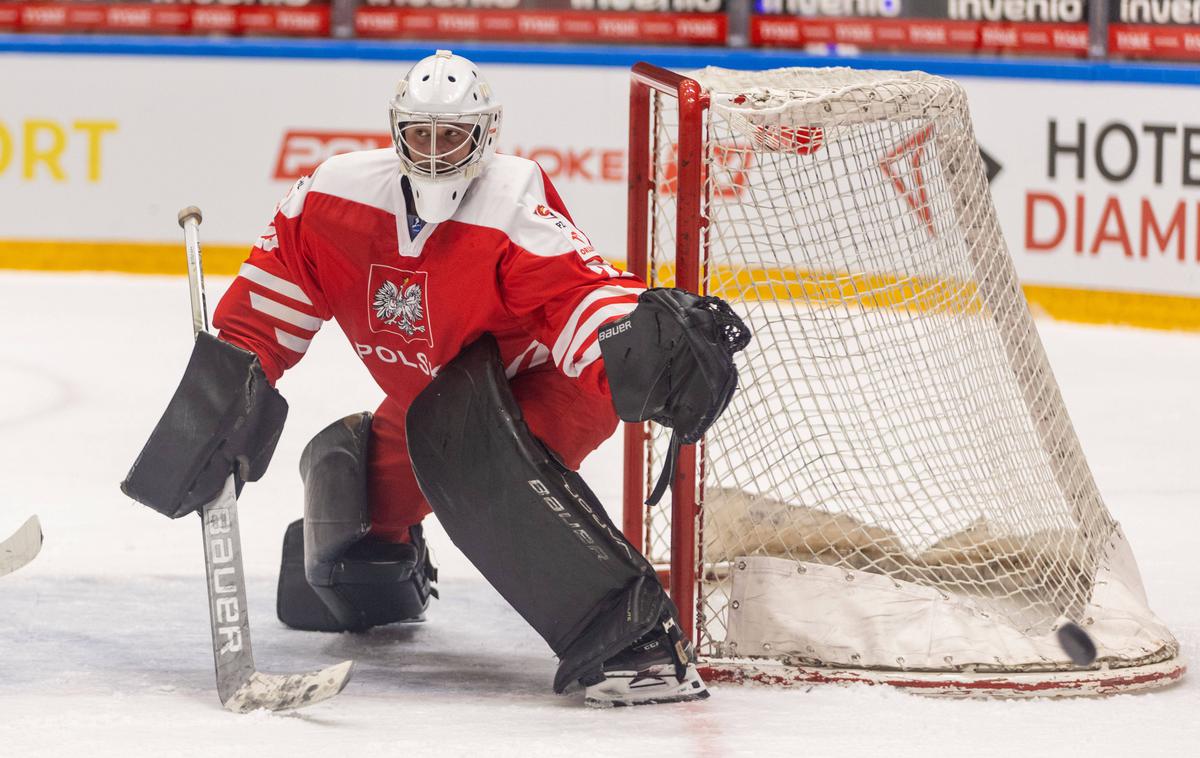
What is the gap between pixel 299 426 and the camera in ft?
15.6

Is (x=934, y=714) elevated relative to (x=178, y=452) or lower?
lower

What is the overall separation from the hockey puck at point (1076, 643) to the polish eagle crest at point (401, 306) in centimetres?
103

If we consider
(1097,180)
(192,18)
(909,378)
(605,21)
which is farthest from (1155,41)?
(909,378)

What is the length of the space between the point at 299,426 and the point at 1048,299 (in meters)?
3.01

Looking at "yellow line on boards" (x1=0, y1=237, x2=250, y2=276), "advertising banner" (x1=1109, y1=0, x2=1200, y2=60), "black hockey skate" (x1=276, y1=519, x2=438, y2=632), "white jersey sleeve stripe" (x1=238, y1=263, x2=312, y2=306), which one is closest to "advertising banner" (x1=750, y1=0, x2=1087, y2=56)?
"advertising banner" (x1=1109, y1=0, x2=1200, y2=60)

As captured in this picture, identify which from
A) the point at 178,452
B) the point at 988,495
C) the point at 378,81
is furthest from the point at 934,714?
the point at 378,81

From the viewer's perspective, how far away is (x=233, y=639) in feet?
8.37

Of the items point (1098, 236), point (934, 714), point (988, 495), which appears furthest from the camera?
point (1098, 236)

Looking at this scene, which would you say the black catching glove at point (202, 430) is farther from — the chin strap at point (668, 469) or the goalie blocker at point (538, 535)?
the chin strap at point (668, 469)

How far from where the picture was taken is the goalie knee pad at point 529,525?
2568 millimetres

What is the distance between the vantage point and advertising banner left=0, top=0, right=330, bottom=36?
716 cm

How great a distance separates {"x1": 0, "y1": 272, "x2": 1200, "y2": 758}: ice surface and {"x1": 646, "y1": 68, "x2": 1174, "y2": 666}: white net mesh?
304 mm

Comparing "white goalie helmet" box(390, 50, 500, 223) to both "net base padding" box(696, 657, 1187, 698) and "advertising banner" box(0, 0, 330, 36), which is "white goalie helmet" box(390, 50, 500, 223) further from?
"advertising banner" box(0, 0, 330, 36)

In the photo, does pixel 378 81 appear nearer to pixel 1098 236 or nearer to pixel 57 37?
pixel 57 37
